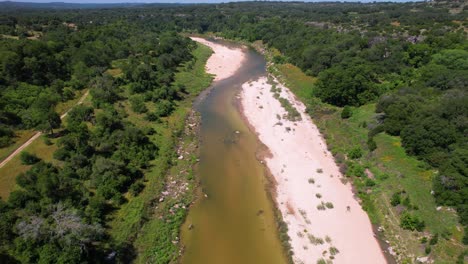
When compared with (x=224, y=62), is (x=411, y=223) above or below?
below

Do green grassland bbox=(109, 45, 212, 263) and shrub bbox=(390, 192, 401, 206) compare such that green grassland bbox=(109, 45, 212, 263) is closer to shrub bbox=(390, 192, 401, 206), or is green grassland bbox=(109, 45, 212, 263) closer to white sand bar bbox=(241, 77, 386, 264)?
white sand bar bbox=(241, 77, 386, 264)

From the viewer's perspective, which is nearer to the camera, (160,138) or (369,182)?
(369,182)

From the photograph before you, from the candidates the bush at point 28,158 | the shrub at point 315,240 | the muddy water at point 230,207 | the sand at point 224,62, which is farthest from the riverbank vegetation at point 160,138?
the sand at point 224,62

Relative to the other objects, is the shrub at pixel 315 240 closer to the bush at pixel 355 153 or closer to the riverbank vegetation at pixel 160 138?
the riverbank vegetation at pixel 160 138

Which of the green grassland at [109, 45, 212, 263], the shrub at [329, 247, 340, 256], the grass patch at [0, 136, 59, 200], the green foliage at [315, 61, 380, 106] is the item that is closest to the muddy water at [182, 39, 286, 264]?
the green grassland at [109, 45, 212, 263]

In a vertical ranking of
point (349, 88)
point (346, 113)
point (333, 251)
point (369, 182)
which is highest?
point (349, 88)

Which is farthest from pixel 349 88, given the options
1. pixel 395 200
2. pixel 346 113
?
pixel 395 200

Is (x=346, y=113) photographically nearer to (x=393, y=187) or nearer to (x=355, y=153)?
(x=355, y=153)
